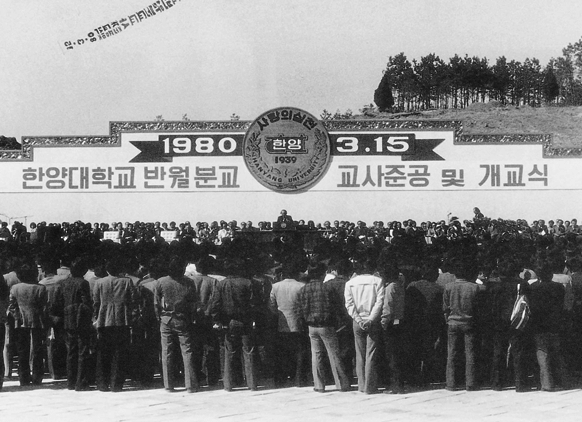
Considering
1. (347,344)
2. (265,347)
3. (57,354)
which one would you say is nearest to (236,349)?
(265,347)

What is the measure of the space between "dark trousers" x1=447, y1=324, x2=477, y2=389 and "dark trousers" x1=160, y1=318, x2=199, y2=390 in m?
3.08

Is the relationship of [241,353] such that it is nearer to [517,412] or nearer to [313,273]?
[313,273]

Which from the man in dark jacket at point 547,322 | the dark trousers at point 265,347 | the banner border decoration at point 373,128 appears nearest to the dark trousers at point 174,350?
the dark trousers at point 265,347

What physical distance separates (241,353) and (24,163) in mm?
19221

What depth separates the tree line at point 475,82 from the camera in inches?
2699

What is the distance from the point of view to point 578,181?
27250 mm

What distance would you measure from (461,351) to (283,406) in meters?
2.50

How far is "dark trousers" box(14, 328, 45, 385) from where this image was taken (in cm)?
Answer: 1080

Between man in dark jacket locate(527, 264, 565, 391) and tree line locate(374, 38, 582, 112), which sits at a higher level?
tree line locate(374, 38, 582, 112)

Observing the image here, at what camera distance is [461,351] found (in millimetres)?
10430

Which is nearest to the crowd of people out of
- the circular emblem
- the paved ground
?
the paved ground

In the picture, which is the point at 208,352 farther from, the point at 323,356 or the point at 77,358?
the point at 77,358

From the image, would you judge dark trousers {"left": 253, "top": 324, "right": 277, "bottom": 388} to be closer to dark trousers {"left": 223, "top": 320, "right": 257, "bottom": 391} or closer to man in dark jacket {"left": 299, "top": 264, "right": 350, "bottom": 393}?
dark trousers {"left": 223, "top": 320, "right": 257, "bottom": 391}

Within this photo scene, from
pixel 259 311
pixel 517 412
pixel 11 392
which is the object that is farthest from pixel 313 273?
pixel 11 392
